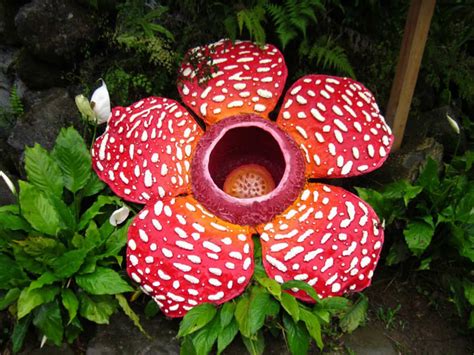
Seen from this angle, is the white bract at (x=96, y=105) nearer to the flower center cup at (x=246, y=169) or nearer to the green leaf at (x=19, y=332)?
the flower center cup at (x=246, y=169)

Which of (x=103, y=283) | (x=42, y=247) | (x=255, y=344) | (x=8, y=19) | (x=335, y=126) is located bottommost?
(x=255, y=344)

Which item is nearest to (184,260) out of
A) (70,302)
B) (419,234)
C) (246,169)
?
(70,302)

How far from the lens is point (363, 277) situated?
1.98m

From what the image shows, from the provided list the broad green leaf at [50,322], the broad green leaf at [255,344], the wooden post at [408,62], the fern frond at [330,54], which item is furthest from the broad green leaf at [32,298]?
the wooden post at [408,62]

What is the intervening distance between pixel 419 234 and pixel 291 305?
27.3 inches

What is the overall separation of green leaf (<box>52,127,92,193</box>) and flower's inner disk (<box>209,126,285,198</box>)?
0.58 meters

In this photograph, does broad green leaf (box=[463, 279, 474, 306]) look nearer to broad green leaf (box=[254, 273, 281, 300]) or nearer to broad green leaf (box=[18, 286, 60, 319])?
broad green leaf (box=[254, 273, 281, 300])

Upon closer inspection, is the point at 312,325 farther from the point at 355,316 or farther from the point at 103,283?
the point at 103,283

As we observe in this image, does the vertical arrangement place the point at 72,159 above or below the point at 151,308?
above

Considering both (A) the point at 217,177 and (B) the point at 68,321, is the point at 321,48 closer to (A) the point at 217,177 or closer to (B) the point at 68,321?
(A) the point at 217,177

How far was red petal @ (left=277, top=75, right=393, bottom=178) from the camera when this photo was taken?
216 cm

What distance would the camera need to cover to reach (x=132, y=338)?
75.9 inches

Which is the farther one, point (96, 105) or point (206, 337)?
point (96, 105)

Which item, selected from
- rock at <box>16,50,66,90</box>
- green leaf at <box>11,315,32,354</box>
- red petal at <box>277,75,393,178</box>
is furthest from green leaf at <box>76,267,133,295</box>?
rock at <box>16,50,66,90</box>
